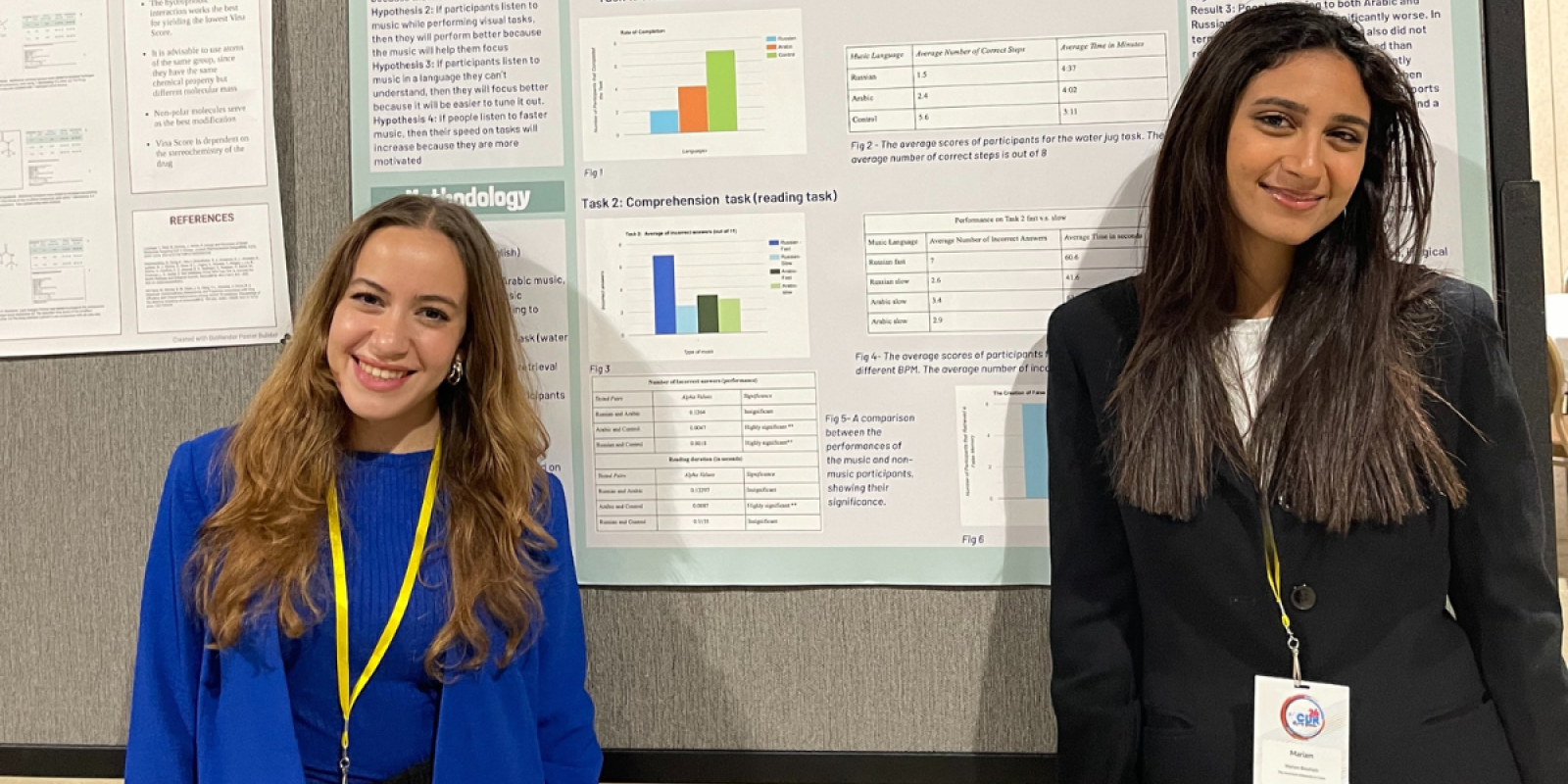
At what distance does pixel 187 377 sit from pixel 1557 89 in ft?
18.2

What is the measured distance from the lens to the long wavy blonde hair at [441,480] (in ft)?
3.78

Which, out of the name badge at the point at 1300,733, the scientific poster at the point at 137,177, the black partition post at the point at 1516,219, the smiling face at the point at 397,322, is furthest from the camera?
the scientific poster at the point at 137,177

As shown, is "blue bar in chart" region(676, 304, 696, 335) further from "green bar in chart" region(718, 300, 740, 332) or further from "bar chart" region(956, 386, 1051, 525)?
"bar chart" region(956, 386, 1051, 525)

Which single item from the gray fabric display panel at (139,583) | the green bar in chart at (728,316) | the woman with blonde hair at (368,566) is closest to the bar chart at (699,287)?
the green bar in chart at (728,316)

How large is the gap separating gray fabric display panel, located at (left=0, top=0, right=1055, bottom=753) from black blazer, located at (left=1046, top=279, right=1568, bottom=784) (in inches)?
12.7

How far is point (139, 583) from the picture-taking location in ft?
5.08

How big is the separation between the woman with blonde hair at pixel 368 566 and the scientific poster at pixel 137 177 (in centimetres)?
38

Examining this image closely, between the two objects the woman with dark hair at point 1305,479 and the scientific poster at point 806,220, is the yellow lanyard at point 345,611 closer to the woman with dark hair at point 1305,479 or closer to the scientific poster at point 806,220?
the scientific poster at point 806,220

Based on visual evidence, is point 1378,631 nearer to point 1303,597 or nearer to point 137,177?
point 1303,597

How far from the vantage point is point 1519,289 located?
1394 millimetres

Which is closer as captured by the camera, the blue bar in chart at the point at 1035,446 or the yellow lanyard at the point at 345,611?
the yellow lanyard at the point at 345,611

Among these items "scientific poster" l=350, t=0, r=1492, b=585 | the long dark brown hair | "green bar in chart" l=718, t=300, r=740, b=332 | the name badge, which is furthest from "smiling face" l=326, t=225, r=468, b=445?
the name badge

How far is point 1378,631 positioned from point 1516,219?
0.68 m

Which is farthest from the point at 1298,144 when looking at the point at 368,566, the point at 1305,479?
the point at 368,566
